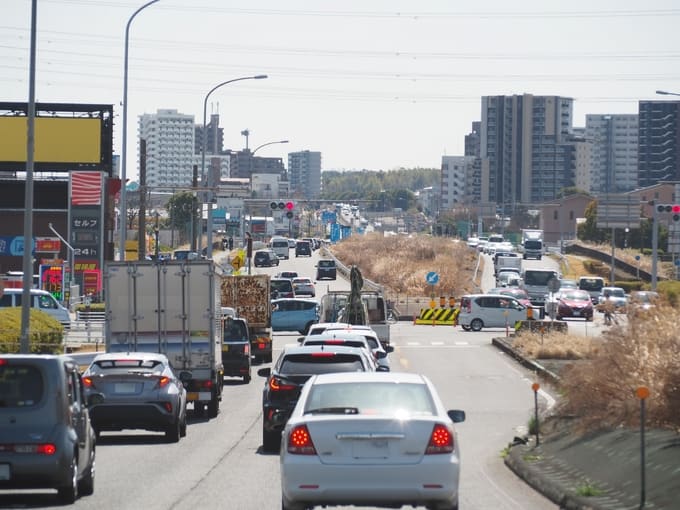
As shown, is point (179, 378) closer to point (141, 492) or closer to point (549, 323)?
point (141, 492)

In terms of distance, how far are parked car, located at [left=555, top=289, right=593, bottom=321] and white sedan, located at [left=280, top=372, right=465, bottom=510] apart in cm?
5068

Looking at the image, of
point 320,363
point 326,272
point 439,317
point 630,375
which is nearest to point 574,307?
point 439,317

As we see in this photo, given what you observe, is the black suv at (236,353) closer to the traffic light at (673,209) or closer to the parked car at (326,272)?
the traffic light at (673,209)

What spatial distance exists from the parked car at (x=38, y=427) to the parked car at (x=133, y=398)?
20.4 ft

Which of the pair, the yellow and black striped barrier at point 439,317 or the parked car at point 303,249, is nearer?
the yellow and black striped barrier at point 439,317

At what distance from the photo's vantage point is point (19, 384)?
553 inches

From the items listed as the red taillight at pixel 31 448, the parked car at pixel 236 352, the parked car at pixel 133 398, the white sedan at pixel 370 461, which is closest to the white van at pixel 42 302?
the parked car at pixel 236 352

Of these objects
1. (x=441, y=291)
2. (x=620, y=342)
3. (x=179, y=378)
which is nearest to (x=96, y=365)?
(x=179, y=378)

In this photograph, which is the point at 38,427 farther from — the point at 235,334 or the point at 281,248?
the point at 281,248

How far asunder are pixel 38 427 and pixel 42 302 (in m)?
37.0

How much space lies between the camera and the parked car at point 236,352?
34219 millimetres

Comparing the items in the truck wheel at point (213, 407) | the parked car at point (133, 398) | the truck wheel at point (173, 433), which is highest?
the parked car at point (133, 398)

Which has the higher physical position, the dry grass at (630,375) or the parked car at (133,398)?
the dry grass at (630,375)

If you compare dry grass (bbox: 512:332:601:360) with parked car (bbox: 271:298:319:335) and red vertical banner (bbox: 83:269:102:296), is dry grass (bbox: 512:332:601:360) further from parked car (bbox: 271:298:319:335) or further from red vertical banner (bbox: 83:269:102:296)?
red vertical banner (bbox: 83:269:102:296)
